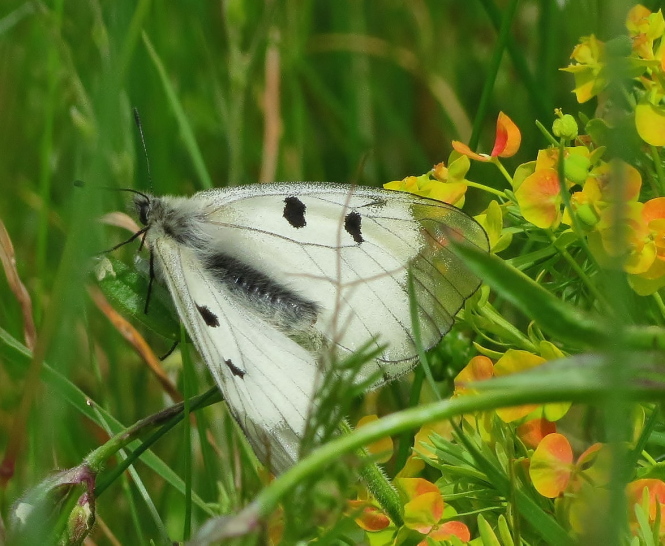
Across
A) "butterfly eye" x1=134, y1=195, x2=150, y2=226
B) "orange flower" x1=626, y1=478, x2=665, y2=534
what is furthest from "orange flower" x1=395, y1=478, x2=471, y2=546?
"butterfly eye" x1=134, y1=195, x2=150, y2=226

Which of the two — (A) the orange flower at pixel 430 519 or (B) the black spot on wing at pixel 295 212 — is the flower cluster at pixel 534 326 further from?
(B) the black spot on wing at pixel 295 212

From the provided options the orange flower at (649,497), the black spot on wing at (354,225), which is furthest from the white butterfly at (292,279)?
the orange flower at (649,497)

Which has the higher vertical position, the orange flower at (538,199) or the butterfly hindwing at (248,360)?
the orange flower at (538,199)

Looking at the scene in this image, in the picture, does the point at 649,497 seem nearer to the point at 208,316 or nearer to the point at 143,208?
the point at 208,316

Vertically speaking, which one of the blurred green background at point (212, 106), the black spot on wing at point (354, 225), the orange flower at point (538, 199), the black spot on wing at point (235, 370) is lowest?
the black spot on wing at point (235, 370)

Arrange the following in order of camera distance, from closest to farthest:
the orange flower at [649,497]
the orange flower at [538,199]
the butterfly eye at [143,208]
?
the orange flower at [649,497], the orange flower at [538,199], the butterfly eye at [143,208]

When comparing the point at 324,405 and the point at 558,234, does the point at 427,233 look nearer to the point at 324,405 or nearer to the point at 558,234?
the point at 558,234
